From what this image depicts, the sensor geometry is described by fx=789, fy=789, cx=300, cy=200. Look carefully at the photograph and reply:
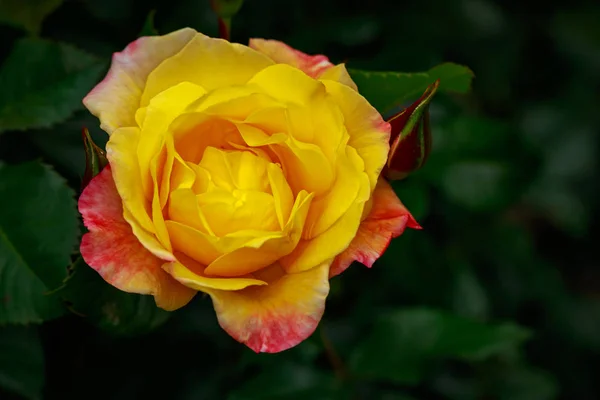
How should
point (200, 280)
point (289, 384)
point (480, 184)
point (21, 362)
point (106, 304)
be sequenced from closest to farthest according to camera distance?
point (200, 280) < point (106, 304) < point (21, 362) < point (289, 384) < point (480, 184)

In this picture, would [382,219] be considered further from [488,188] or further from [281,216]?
[488,188]

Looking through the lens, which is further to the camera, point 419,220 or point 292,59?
point 419,220

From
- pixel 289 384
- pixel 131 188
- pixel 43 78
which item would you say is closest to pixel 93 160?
pixel 131 188

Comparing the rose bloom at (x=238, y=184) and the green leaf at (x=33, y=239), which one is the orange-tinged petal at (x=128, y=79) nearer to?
the rose bloom at (x=238, y=184)

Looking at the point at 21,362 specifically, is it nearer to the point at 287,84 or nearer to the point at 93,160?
the point at 93,160

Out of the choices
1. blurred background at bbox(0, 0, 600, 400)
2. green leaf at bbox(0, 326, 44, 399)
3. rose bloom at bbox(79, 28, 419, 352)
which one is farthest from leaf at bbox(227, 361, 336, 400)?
rose bloom at bbox(79, 28, 419, 352)

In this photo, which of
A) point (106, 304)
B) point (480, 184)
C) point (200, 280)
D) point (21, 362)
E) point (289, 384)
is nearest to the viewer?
point (200, 280)
